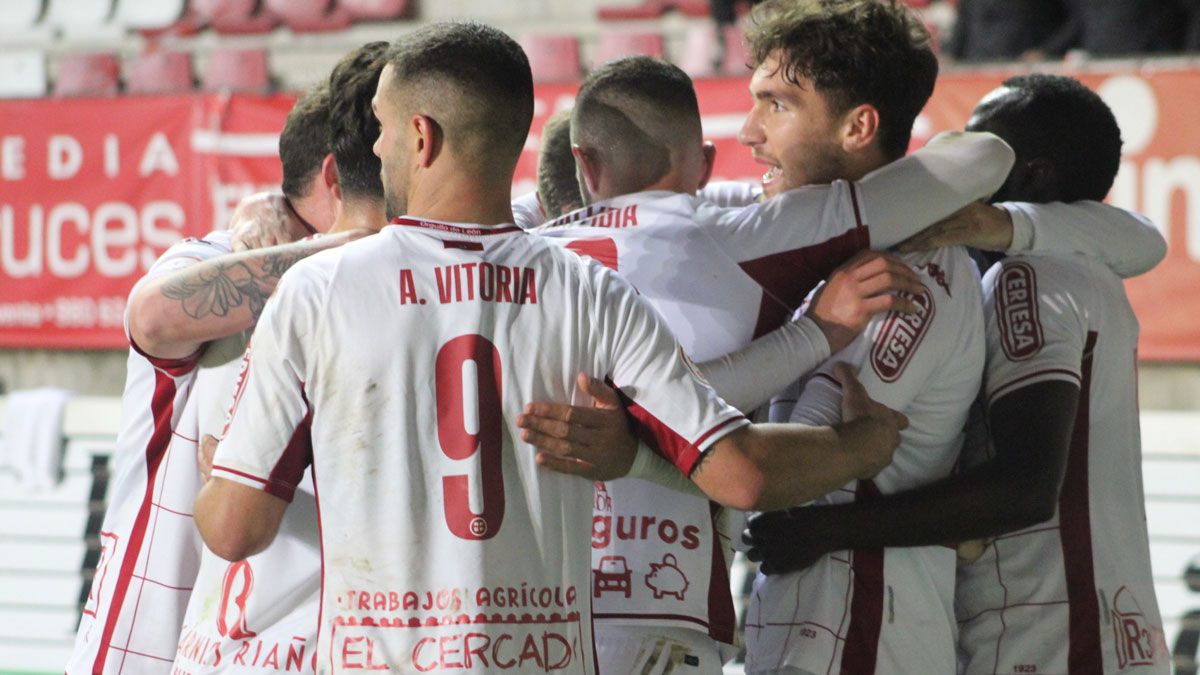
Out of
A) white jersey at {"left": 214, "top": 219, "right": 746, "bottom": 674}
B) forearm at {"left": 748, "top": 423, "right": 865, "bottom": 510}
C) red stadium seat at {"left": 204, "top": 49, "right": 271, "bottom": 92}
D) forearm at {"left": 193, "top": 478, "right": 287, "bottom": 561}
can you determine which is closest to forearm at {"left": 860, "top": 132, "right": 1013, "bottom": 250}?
forearm at {"left": 748, "top": 423, "right": 865, "bottom": 510}

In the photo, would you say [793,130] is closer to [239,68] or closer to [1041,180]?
[1041,180]

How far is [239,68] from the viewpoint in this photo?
1100 centimetres

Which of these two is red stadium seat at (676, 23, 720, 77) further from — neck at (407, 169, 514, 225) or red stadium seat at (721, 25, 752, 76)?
neck at (407, 169, 514, 225)

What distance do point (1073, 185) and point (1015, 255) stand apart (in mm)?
250

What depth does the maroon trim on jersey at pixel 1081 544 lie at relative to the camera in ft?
9.75

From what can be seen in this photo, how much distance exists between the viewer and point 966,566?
305cm

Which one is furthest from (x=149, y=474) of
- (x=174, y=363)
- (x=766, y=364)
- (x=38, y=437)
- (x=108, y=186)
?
(x=108, y=186)

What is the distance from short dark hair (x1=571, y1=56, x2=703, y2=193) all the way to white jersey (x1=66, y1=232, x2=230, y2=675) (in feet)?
2.87

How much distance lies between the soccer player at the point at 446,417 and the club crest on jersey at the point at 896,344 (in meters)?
0.56

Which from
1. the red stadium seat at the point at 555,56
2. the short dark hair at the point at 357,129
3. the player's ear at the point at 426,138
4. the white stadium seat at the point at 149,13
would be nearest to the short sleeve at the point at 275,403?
the player's ear at the point at 426,138

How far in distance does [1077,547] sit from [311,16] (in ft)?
30.6

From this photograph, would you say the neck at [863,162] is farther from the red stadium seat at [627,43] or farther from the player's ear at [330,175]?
the red stadium seat at [627,43]

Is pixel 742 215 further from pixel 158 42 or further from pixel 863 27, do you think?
pixel 158 42

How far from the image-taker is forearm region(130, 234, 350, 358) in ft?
8.79
